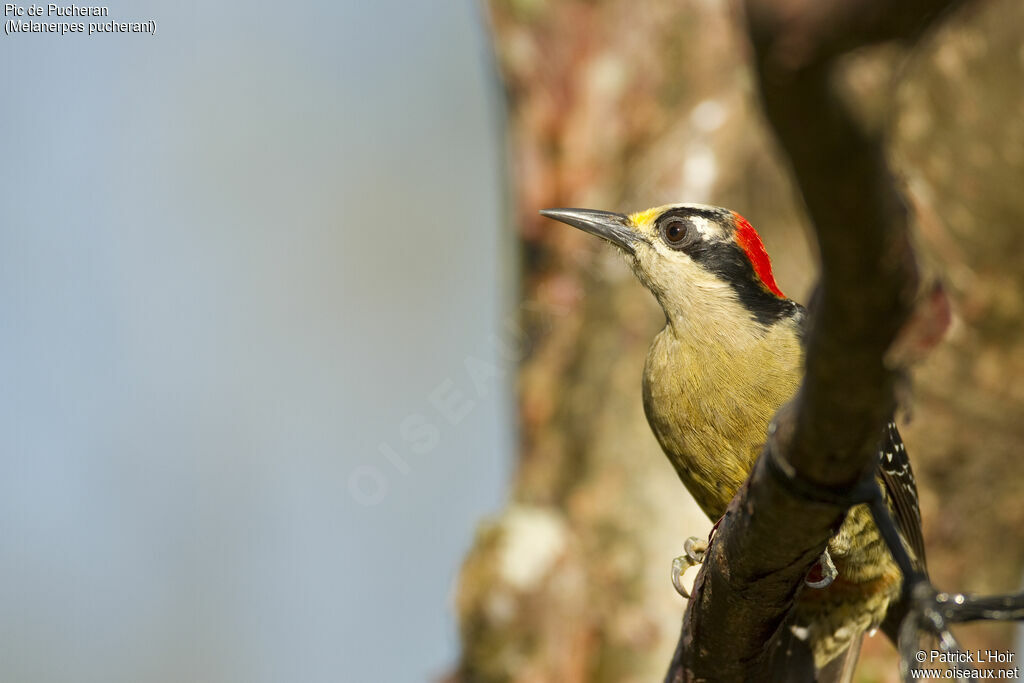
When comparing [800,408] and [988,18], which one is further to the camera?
[988,18]

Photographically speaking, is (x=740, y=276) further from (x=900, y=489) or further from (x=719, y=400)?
(x=900, y=489)

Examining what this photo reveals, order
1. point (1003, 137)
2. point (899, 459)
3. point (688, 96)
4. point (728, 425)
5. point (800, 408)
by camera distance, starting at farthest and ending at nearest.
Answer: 1. point (688, 96)
2. point (1003, 137)
3. point (899, 459)
4. point (728, 425)
5. point (800, 408)

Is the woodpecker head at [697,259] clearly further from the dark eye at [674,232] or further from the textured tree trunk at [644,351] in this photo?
the textured tree trunk at [644,351]

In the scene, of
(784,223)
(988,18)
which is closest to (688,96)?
(784,223)

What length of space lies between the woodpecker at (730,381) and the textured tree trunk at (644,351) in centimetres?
96

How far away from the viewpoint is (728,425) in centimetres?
391

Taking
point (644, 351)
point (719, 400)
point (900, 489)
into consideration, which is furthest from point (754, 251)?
point (644, 351)

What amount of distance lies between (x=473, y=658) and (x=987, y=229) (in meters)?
3.59

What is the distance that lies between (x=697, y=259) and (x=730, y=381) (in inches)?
26.5

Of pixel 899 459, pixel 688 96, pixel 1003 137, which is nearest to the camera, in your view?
pixel 899 459

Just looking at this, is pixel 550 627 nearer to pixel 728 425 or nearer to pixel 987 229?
pixel 728 425

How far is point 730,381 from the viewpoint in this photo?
13.0ft

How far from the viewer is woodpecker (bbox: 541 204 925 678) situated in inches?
154

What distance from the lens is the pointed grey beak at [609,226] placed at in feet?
15.2
